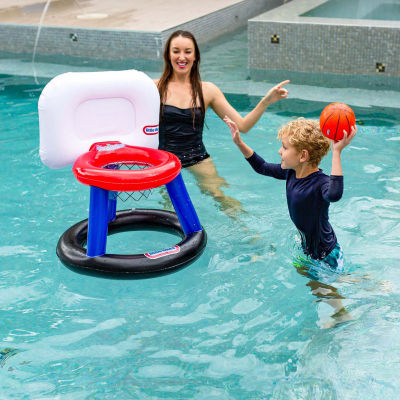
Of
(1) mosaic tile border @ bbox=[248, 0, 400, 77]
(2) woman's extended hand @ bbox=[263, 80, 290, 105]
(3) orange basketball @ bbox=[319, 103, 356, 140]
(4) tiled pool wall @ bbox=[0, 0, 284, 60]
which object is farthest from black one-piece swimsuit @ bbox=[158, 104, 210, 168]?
(4) tiled pool wall @ bbox=[0, 0, 284, 60]

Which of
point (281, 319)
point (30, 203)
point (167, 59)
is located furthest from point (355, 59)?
point (281, 319)

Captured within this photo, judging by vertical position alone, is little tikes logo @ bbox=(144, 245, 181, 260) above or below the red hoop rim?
below

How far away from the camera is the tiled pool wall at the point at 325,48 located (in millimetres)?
7379

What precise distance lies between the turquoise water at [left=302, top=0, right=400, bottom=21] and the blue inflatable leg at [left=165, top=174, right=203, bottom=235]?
530 centimetres

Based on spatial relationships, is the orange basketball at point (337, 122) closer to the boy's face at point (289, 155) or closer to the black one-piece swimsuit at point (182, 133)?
the boy's face at point (289, 155)

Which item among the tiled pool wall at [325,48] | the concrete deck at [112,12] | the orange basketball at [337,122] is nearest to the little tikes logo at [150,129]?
the orange basketball at [337,122]

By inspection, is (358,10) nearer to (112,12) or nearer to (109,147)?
(112,12)

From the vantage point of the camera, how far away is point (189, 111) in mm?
4211

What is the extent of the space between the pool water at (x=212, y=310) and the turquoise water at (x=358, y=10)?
4.36m

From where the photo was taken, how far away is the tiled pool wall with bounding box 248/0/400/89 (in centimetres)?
738

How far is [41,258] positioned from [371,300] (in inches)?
85.3

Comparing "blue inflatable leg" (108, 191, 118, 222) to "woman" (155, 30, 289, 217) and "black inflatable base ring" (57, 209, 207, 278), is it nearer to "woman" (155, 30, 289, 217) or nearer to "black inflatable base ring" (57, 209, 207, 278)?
"black inflatable base ring" (57, 209, 207, 278)

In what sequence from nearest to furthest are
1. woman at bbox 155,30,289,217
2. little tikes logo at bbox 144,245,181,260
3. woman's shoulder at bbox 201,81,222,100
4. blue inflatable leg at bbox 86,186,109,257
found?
blue inflatable leg at bbox 86,186,109,257 → little tikes logo at bbox 144,245,181,260 → woman at bbox 155,30,289,217 → woman's shoulder at bbox 201,81,222,100

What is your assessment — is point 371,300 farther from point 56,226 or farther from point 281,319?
point 56,226
